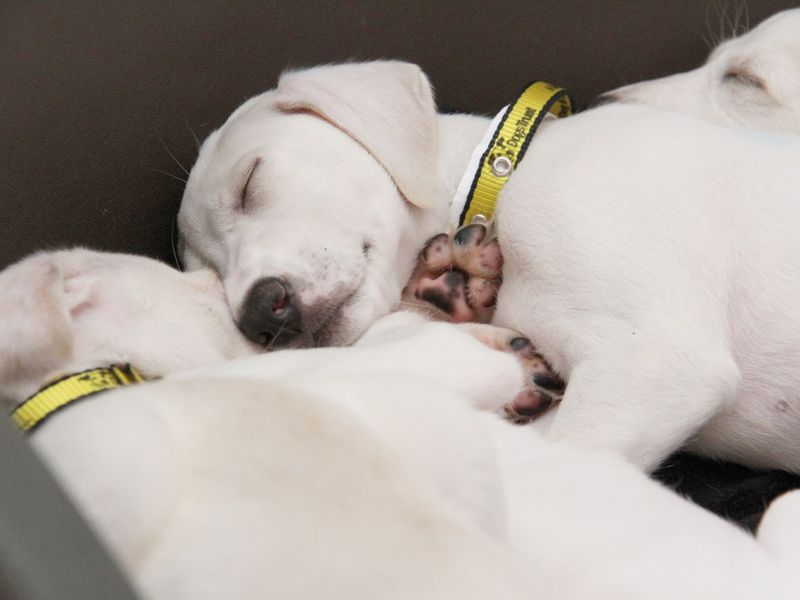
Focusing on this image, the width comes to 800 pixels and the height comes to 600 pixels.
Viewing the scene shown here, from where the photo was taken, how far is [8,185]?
7.89 ft

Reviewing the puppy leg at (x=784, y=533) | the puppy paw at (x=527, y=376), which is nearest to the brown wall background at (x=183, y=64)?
the puppy paw at (x=527, y=376)

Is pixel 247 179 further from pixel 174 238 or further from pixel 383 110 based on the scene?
pixel 174 238

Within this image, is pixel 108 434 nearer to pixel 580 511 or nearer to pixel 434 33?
pixel 580 511

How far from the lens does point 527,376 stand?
229 centimetres

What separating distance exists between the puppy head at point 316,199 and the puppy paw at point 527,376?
27 cm

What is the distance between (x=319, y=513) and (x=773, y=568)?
2.90 feet

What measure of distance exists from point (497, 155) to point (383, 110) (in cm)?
32

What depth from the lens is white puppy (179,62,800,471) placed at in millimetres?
2150

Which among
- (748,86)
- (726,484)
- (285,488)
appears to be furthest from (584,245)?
(285,488)

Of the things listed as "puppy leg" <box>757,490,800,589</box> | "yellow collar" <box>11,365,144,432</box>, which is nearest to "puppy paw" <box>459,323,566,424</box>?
"puppy leg" <box>757,490,800,589</box>

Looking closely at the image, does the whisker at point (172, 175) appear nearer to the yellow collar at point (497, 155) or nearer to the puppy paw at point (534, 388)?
the yellow collar at point (497, 155)

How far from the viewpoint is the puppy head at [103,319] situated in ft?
5.96

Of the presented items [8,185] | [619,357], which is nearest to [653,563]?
[619,357]

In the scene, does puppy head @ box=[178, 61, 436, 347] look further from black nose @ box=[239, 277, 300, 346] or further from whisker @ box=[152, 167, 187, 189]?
whisker @ box=[152, 167, 187, 189]
